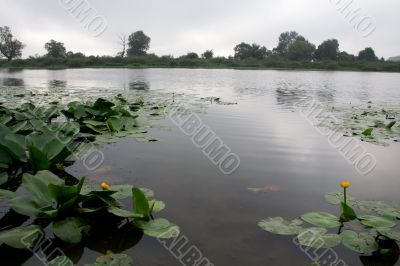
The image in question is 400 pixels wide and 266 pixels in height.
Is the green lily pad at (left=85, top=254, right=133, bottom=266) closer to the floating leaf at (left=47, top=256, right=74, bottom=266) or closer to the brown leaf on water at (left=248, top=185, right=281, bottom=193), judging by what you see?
the floating leaf at (left=47, top=256, right=74, bottom=266)

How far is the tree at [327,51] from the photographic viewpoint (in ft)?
206

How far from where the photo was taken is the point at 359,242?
2.02m

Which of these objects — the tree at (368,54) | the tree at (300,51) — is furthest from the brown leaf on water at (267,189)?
the tree at (368,54)

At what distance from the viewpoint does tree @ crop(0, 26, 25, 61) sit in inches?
2611

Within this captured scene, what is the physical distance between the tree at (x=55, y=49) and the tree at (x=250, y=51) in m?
33.6

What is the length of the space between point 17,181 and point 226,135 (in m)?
3.00

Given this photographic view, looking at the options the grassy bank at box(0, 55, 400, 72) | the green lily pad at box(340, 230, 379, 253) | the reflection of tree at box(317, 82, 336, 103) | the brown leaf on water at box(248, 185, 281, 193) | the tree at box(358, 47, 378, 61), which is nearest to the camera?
the green lily pad at box(340, 230, 379, 253)

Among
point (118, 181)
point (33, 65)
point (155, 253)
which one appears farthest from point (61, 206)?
point (33, 65)

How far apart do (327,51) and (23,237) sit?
67.9 meters

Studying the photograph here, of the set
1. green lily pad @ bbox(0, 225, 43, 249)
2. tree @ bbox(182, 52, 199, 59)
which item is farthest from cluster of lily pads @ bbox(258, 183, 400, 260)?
tree @ bbox(182, 52, 199, 59)

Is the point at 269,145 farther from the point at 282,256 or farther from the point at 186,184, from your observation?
the point at 282,256

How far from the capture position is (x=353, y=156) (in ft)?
13.4

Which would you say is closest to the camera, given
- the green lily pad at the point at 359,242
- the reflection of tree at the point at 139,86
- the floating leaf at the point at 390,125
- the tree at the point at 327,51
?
the green lily pad at the point at 359,242

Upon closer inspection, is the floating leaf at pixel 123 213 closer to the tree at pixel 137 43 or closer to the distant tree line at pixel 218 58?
the distant tree line at pixel 218 58
